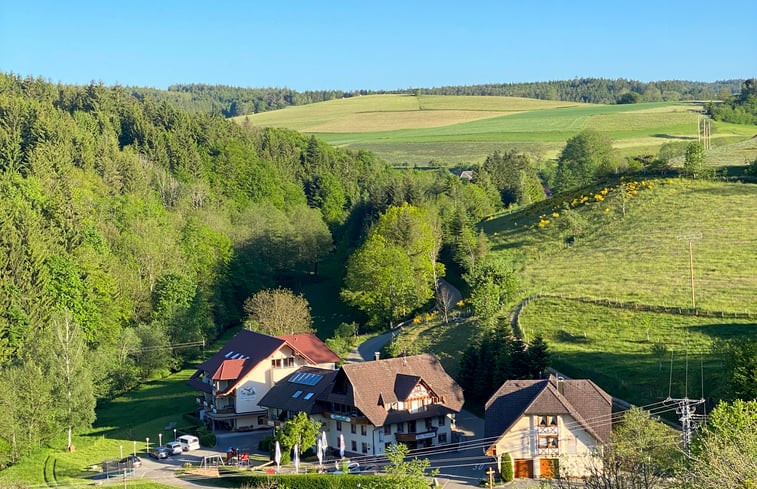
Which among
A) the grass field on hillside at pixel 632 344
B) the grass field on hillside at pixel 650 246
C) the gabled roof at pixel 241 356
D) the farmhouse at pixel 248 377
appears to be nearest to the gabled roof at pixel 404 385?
the grass field on hillside at pixel 632 344

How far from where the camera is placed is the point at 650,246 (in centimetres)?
7425

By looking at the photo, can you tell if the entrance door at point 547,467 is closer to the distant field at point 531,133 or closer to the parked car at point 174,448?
the parked car at point 174,448

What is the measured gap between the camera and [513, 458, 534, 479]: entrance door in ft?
150

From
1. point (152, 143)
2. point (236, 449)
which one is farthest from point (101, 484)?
point (152, 143)

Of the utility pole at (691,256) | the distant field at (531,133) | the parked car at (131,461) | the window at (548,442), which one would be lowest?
the parked car at (131,461)

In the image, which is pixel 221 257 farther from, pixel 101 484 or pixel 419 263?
pixel 101 484

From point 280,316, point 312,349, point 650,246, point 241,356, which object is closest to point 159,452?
point 241,356

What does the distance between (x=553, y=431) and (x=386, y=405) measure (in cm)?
962

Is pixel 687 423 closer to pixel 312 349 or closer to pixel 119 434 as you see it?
A: pixel 312 349

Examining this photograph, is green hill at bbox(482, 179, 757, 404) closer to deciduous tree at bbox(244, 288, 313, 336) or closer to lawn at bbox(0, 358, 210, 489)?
deciduous tree at bbox(244, 288, 313, 336)

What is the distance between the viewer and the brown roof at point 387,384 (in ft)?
169

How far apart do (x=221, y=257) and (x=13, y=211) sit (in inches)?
787

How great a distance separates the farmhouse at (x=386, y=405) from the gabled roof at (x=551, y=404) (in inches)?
196

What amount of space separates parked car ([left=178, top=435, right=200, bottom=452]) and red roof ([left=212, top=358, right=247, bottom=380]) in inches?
235
